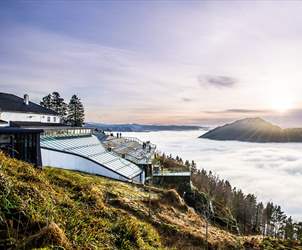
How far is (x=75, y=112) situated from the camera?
100938 millimetres

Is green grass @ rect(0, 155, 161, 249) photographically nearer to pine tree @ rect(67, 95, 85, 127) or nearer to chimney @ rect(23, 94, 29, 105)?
chimney @ rect(23, 94, 29, 105)

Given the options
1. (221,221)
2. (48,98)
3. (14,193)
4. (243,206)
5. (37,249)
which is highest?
(48,98)

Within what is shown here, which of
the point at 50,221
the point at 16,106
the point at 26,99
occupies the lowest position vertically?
the point at 50,221

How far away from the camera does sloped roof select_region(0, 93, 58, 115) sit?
49.2 m

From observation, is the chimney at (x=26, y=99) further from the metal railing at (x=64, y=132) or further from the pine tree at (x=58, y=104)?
the pine tree at (x=58, y=104)

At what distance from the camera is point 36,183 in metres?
8.77

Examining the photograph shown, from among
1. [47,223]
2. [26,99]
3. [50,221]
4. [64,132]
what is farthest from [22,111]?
[47,223]

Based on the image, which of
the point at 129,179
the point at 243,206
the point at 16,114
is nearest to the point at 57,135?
the point at 129,179

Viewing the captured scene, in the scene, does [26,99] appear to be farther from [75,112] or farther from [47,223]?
[47,223]

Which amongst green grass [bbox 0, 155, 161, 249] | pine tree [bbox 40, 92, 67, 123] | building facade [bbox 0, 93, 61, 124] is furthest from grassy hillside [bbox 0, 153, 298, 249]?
pine tree [bbox 40, 92, 67, 123]

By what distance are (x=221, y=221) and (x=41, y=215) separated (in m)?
47.9

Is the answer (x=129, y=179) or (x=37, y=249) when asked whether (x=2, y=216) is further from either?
(x=129, y=179)

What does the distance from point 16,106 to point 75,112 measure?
48.9 metres

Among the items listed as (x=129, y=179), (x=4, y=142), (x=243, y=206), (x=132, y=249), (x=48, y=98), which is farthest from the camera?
(x=243, y=206)
